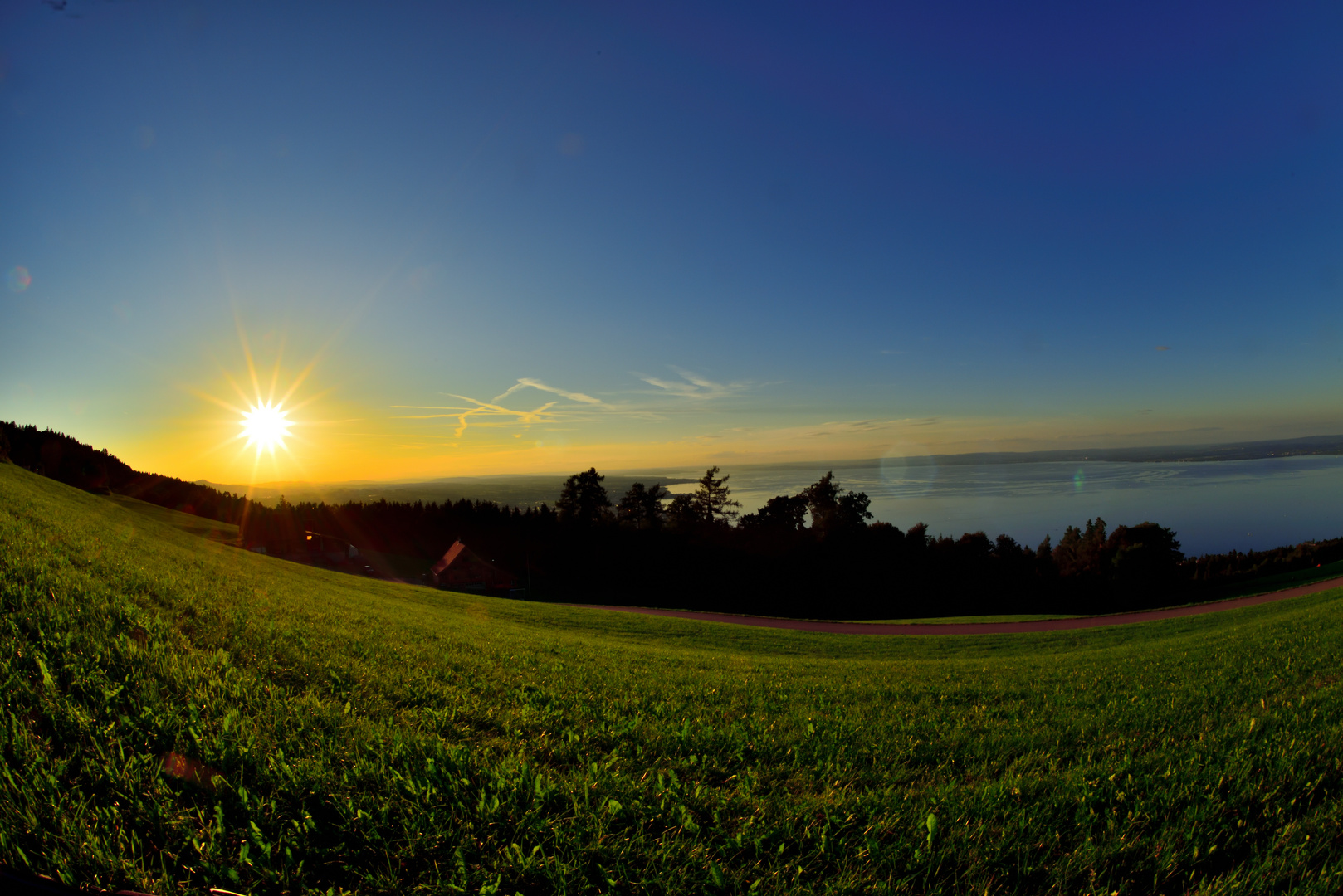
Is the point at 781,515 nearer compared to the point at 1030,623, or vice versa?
the point at 1030,623

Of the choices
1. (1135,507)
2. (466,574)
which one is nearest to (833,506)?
(466,574)

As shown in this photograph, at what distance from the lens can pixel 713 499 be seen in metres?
73.9

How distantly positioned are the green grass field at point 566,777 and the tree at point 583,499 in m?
69.0

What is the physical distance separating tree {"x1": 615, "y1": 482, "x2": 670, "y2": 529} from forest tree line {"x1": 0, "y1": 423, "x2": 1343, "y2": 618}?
18 centimetres

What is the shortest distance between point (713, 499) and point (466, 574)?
1333 inches

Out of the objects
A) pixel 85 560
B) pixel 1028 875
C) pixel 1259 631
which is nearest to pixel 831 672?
pixel 1028 875

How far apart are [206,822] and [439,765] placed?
3.50ft

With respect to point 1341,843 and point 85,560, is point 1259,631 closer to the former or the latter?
point 1341,843

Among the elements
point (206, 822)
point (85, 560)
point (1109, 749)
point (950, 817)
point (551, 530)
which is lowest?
point (551, 530)

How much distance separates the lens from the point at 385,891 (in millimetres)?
2240

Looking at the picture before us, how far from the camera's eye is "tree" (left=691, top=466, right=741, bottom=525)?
73.1 metres

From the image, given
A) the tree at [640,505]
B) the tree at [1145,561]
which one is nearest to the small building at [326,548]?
the tree at [640,505]

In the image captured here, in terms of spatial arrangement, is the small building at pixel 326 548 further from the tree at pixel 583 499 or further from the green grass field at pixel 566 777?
the green grass field at pixel 566 777

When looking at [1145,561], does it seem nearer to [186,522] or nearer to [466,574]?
[466,574]
